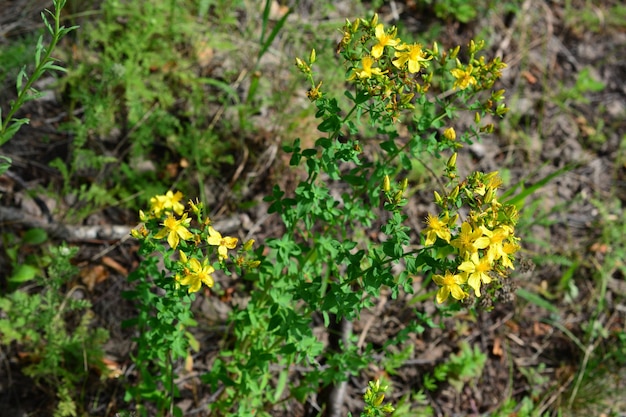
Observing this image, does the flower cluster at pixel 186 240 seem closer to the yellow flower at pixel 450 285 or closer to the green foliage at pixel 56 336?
the yellow flower at pixel 450 285

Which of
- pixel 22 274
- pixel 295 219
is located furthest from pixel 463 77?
pixel 22 274

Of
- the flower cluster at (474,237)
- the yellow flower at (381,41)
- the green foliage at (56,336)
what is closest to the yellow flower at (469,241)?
the flower cluster at (474,237)

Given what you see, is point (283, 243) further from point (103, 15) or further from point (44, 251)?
point (103, 15)

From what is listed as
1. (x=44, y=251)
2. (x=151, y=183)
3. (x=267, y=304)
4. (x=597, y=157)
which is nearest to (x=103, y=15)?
(x=151, y=183)

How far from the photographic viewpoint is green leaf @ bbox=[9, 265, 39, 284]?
9.54 feet

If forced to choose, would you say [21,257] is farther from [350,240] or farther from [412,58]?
[412,58]

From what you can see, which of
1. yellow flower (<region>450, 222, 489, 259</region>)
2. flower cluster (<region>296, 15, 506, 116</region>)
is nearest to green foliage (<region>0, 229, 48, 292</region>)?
flower cluster (<region>296, 15, 506, 116</region>)

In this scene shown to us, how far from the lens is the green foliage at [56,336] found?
8.77ft

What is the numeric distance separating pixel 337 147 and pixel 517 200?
127 centimetres

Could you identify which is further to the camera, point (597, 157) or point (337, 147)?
point (597, 157)

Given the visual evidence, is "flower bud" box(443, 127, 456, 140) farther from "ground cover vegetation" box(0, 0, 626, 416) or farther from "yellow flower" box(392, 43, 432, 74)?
"yellow flower" box(392, 43, 432, 74)

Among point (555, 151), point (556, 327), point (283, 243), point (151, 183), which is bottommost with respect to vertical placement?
point (556, 327)

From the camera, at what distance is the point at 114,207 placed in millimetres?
3373

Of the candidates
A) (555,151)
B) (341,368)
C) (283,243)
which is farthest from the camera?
(555,151)
